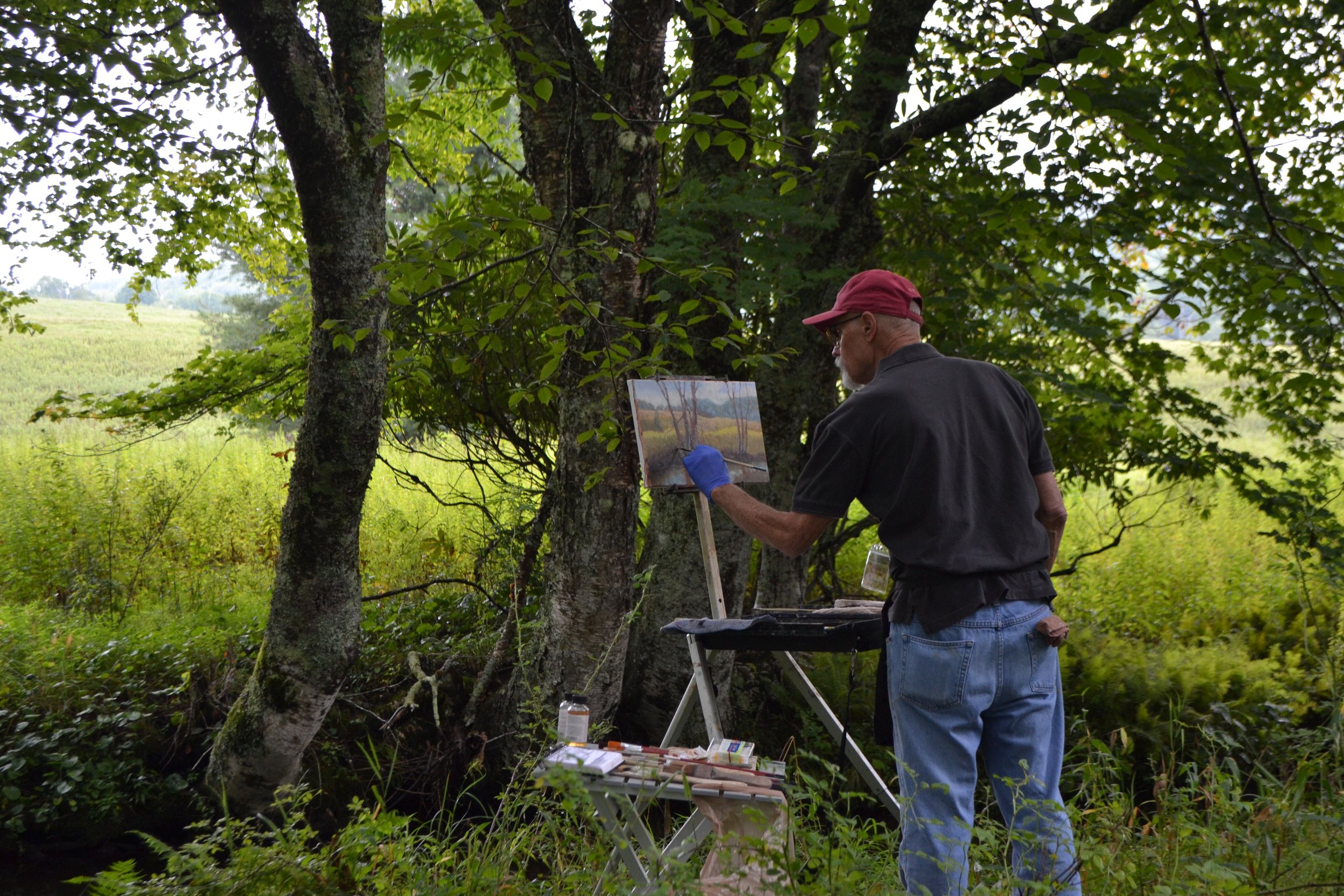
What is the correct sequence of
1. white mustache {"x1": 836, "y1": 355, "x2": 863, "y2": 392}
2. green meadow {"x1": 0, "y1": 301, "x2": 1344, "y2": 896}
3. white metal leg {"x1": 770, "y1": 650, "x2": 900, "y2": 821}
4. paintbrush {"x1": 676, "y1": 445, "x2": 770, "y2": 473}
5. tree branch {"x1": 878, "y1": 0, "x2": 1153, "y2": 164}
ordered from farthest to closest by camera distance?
tree branch {"x1": 878, "y1": 0, "x2": 1153, "y2": 164}, paintbrush {"x1": 676, "y1": 445, "x2": 770, "y2": 473}, white metal leg {"x1": 770, "y1": 650, "x2": 900, "y2": 821}, white mustache {"x1": 836, "y1": 355, "x2": 863, "y2": 392}, green meadow {"x1": 0, "y1": 301, "x2": 1344, "y2": 896}

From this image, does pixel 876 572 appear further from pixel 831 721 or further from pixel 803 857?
pixel 803 857

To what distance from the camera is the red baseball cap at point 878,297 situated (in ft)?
8.07

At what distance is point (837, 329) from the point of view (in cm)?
263

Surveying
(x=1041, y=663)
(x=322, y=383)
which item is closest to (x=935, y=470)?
(x=1041, y=663)

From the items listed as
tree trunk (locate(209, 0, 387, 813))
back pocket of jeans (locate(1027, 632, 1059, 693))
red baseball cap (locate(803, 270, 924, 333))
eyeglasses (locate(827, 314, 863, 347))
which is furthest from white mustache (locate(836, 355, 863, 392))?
tree trunk (locate(209, 0, 387, 813))

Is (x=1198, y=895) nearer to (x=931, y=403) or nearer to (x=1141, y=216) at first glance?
(x=931, y=403)

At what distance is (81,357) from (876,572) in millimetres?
34033

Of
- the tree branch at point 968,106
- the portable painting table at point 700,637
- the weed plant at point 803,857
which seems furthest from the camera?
the tree branch at point 968,106

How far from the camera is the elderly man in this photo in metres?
2.18

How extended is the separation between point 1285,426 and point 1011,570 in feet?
→ 13.7

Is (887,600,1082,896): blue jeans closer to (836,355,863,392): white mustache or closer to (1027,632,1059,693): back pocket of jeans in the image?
(1027,632,1059,693): back pocket of jeans

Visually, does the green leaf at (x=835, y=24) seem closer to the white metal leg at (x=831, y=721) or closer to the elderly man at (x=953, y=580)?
the elderly man at (x=953, y=580)

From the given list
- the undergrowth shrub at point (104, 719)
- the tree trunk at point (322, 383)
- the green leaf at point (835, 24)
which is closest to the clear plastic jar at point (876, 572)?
the green leaf at point (835, 24)

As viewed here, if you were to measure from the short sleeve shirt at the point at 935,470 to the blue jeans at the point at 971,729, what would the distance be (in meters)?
0.17
